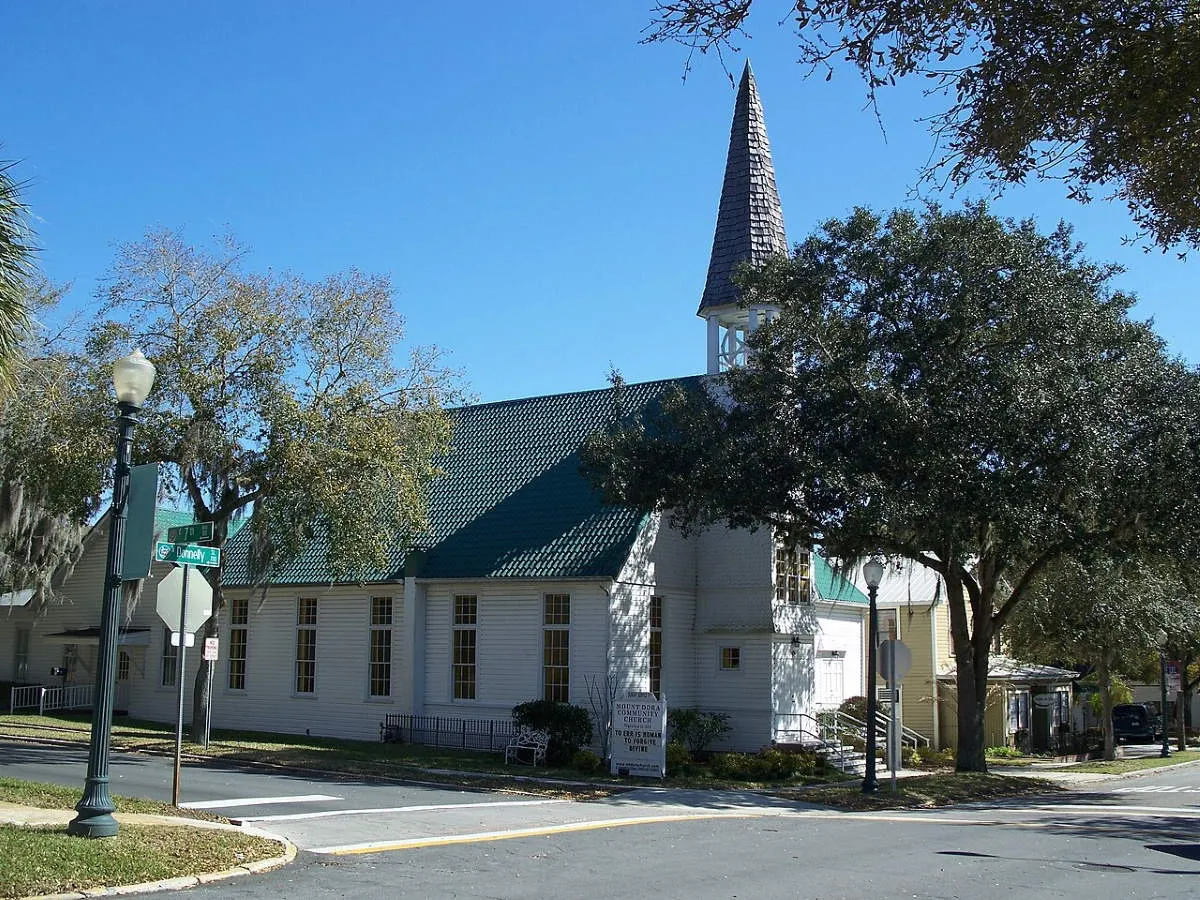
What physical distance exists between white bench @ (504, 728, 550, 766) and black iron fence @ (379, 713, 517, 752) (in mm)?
967

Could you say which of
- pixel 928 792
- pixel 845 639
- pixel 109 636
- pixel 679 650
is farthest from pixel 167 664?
pixel 109 636

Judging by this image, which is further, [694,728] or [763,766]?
[694,728]

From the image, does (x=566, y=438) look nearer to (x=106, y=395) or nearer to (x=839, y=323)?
(x=839, y=323)

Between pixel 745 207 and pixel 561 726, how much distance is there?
14993 mm

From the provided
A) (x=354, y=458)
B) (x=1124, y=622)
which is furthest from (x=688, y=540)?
(x=1124, y=622)

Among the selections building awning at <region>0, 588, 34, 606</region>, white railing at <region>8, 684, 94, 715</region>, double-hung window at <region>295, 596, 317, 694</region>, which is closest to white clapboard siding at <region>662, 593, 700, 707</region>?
double-hung window at <region>295, 596, 317, 694</region>

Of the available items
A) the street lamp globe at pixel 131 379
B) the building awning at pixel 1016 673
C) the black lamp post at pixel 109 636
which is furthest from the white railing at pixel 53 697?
the building awning at pixel 1016 673

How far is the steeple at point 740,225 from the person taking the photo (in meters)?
32.0

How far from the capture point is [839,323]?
24.1 m

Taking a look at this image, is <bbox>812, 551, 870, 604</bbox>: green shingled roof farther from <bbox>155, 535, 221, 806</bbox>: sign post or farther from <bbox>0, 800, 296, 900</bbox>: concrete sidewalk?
<bbox>0, 800, 296, 900</bbox>: concrete sidewalk

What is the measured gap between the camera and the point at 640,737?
2398 centimetres

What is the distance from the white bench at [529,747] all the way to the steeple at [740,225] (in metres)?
11.2

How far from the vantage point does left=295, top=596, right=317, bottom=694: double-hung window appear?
32.2 metres

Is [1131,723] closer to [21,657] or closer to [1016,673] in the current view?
[1016,673]
